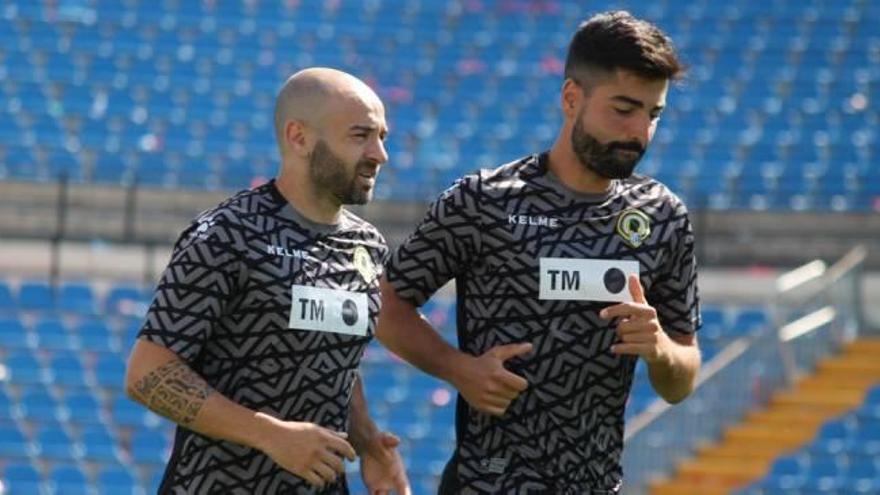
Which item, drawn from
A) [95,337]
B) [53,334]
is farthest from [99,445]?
[53,334]

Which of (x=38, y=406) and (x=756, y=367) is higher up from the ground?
(x=756, y=367)

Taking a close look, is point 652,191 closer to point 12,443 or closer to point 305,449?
point 305,449

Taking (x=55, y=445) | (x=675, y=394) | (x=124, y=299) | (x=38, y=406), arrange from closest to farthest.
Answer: (x=675, y=394)
(x=55, y=445)
(x=38, y=406)
(x=124, y=299)

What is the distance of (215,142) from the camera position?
1700 cm

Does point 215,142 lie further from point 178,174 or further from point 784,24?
point 784,24

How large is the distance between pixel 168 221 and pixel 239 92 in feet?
6.43

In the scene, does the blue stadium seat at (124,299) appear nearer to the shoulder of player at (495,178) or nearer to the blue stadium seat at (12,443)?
the blue stadium seat at (12,443)

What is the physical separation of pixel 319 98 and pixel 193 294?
549 mm

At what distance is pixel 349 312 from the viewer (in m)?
4.48

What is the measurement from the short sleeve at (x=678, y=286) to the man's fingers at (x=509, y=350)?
0.40 metres

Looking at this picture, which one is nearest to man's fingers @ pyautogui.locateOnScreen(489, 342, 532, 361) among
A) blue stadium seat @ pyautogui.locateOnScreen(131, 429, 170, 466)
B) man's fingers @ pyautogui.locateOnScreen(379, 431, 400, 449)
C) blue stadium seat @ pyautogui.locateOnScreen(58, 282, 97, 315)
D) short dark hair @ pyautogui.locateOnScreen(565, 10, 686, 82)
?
man's fingers @ pyautogui.locateOnScreen(379, 431, 400, 449)

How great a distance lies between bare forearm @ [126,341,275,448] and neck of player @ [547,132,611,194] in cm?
97

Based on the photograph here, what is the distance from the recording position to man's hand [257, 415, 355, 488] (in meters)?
4.22

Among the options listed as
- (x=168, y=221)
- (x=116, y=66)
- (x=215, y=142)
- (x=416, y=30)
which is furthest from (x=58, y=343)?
(x=416, y=30)
